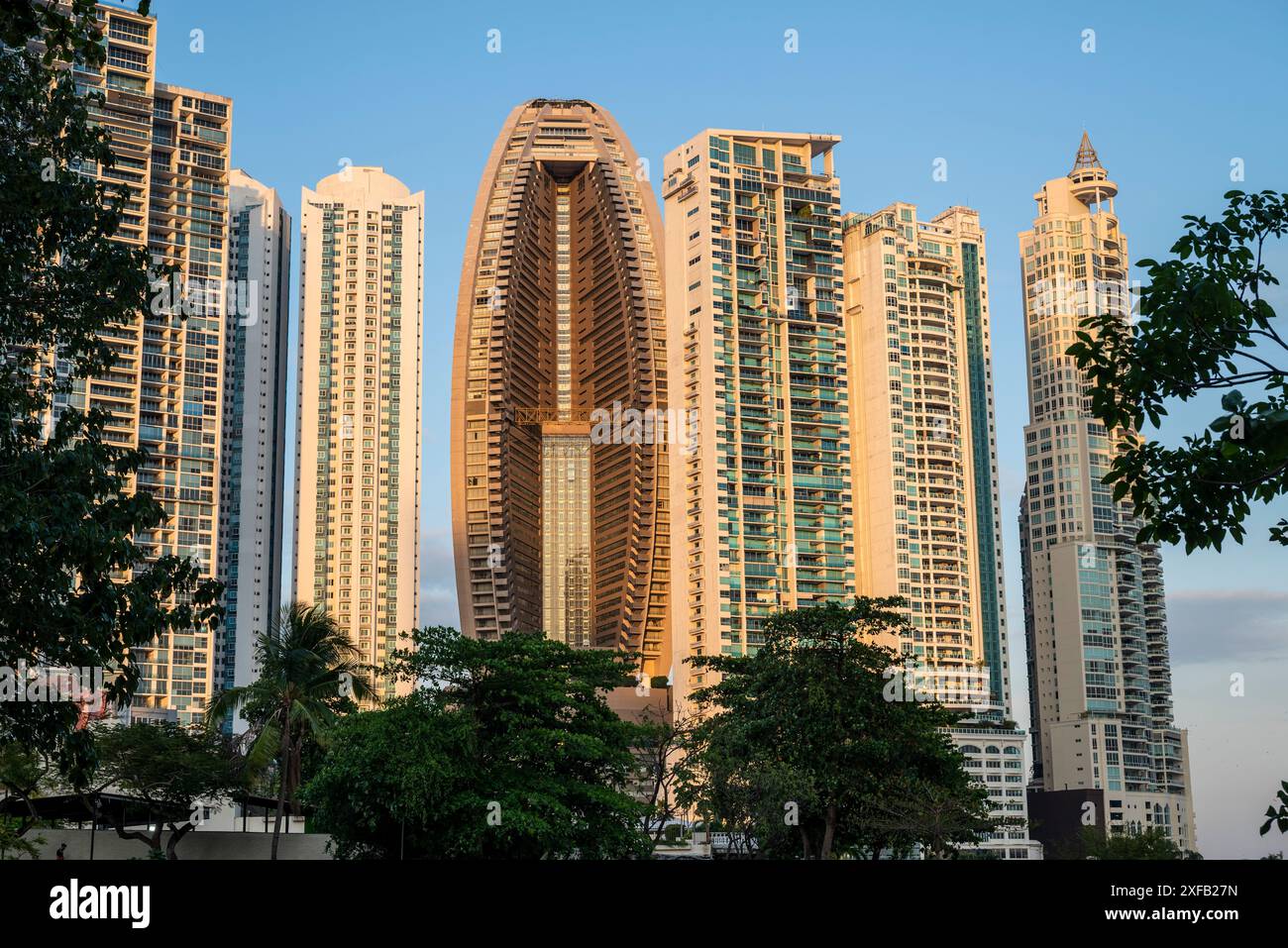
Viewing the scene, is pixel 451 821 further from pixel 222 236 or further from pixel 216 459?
pixel 222 236

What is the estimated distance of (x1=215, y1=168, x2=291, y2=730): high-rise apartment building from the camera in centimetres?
15912

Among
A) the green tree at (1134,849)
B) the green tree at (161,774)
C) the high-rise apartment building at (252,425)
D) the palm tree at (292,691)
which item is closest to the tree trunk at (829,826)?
the palm tree at (292,691)

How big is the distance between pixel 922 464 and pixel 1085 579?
30565mm

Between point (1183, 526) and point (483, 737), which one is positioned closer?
point (1183, 526)

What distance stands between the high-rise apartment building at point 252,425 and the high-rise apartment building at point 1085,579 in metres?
92.3

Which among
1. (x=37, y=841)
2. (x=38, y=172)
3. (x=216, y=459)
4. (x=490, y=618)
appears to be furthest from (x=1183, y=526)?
(x=490, y=618)

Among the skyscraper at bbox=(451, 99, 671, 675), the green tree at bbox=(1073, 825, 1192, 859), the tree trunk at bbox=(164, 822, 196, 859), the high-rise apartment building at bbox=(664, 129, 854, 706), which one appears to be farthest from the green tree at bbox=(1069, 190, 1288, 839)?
the skyscraper at bbox=(451, 99, 671, 675)

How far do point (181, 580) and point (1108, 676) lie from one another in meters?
162

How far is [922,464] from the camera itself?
157 m

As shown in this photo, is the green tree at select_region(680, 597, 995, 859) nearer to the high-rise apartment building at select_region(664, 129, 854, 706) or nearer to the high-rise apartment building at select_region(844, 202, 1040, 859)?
the high-rise apartment building at select_region(664, 129, 854, 706)

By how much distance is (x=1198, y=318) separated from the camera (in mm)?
12500

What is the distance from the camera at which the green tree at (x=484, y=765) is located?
128 feet

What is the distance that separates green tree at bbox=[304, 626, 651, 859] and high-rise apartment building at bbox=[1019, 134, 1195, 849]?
124587 mm
